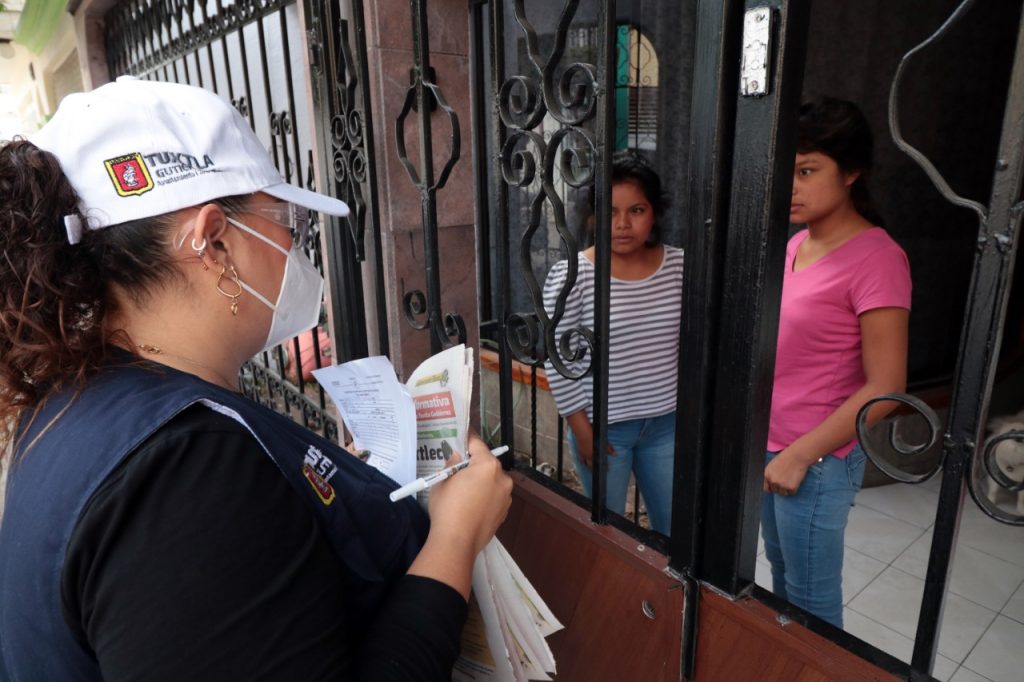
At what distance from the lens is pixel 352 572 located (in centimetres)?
91

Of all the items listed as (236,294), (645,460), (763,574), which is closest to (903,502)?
(763,574)

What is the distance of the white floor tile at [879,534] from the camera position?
10.5 feet

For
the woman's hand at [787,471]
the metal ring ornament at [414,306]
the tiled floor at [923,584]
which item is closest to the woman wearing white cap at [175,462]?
the metal ring ornament at [414,306]

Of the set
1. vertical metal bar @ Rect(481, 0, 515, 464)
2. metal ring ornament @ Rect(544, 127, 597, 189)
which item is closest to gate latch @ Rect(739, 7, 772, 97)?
metal ring ornament @ Rect(544, 127, 597, 189)

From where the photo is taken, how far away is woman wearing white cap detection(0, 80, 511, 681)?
0.70m

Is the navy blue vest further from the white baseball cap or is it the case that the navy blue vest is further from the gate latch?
the gate latch

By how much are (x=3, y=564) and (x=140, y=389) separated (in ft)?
0.95

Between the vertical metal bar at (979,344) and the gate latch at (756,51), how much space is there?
29 cm

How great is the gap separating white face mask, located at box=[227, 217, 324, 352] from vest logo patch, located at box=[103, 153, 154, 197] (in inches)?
4.9

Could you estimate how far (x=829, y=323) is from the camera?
1776mm

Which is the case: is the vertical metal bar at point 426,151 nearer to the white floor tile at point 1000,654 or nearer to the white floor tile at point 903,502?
the white floor tile at point 1000,654

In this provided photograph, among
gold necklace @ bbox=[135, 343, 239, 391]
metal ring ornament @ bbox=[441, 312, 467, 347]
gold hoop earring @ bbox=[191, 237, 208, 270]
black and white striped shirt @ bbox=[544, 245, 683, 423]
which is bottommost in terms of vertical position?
black and white striped shirt @ bbox=[544, 245, 683, 423]

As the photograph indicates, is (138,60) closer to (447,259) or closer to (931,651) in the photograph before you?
(447,259)

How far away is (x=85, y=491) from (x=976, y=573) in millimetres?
3589
